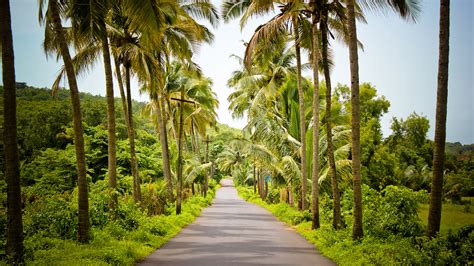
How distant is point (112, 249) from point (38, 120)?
80.5ft

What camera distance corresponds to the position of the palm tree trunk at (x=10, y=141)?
7.78 m

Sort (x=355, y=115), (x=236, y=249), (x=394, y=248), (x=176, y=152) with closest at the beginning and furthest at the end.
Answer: (x=394, y=248)
(x=355, y=115)
(x=236, y=249)
(x=176, y=152)

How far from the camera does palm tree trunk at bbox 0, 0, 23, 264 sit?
25.5ft

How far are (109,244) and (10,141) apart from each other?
12.4ft

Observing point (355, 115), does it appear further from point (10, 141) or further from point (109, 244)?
point (10, 141)

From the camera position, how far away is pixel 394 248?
904cm

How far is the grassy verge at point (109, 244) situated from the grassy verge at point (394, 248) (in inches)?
179

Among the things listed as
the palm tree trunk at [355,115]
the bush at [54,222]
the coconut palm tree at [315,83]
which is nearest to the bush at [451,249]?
the palm tree trunk at [355,115]

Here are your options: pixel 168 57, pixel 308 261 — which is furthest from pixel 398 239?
pixel 168 57

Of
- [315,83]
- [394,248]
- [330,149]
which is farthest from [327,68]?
[394,248]

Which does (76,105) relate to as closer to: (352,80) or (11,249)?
(11,249)

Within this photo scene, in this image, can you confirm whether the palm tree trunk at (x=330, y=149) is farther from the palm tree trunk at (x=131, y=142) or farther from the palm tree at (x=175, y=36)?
the palm tree trunk at (x=131, y=142)

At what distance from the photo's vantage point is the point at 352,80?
11062 millimetres

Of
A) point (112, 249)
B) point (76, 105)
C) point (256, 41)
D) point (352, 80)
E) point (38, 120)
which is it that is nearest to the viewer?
point (112, 249)
